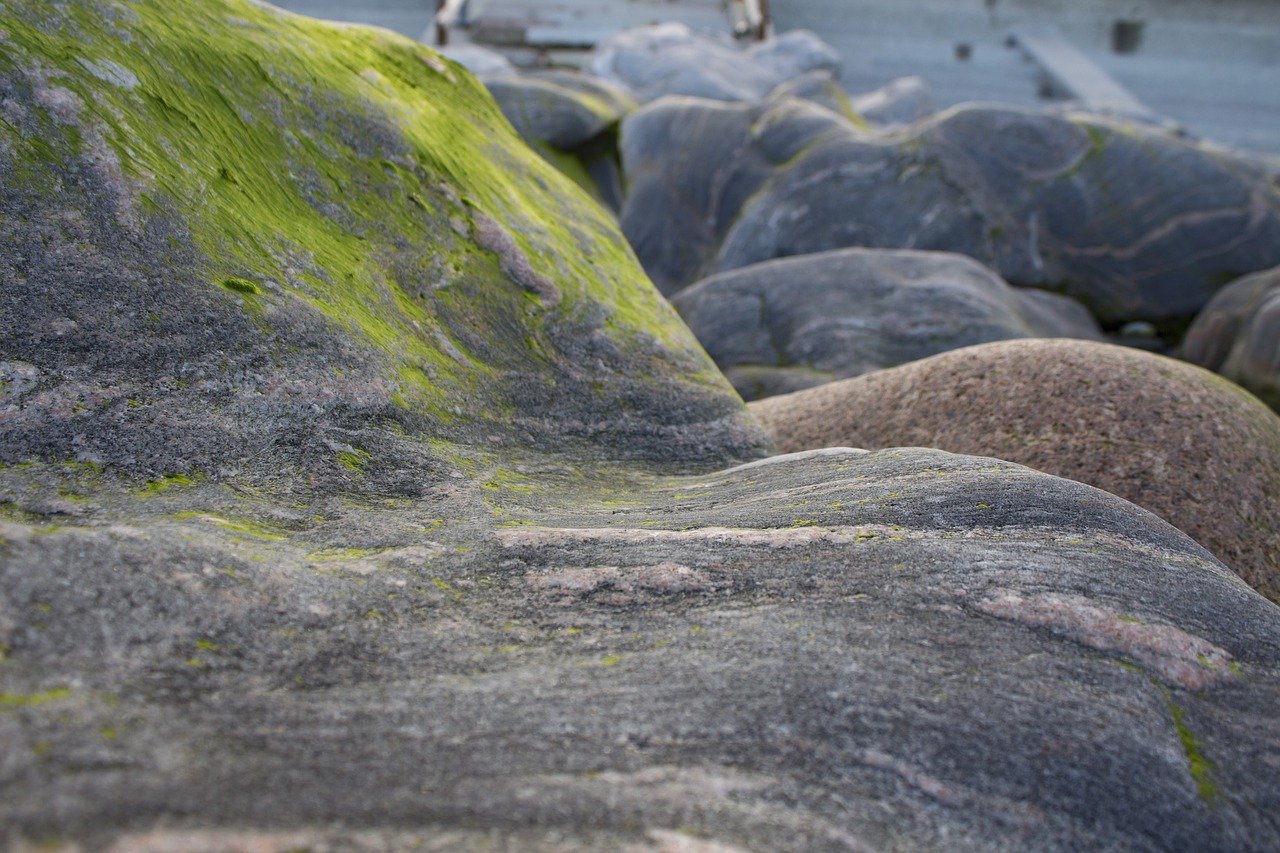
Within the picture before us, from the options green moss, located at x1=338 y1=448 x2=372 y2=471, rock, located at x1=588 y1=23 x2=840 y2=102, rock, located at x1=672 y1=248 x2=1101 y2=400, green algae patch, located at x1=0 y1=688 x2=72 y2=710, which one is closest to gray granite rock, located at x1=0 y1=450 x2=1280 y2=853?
green algae patch, located at x1=0 y1=688 x2=72 y2=710

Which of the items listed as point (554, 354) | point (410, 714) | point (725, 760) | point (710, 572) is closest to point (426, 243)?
point (554, 354)

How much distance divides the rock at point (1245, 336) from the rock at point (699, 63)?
8.67 metres

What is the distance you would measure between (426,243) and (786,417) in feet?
7.48

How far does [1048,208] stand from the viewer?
9.27 meters

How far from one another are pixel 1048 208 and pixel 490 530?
8.43 metres

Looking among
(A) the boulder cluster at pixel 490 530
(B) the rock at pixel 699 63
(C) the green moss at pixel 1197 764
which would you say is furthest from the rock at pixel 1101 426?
(B) the rock at pixel 699 63

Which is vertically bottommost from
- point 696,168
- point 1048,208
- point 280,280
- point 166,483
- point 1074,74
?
point 1074,74

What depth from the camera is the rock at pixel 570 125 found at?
11352mm

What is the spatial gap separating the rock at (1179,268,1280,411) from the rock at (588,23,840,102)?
341 inches

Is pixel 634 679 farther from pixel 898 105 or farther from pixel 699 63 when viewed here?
pixel 699 63

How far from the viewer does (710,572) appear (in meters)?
2.47

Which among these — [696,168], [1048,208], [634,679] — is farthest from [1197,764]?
[696,168]

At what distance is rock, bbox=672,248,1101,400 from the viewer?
6840mm

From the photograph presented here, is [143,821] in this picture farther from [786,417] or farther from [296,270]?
[786,417]
